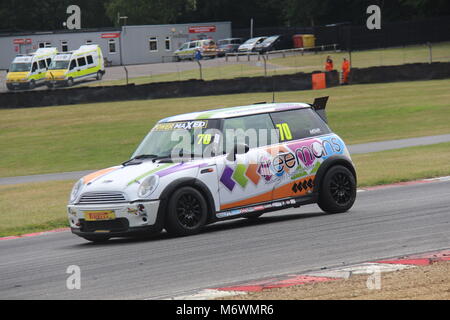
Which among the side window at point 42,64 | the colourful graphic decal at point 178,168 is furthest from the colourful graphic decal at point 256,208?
the side window at point 42,64

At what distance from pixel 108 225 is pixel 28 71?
159ft

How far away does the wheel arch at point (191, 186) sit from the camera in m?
10.9

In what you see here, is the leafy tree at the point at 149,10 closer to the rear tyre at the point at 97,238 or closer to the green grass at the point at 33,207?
the green grass at the point at 33,207

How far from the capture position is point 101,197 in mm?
11016

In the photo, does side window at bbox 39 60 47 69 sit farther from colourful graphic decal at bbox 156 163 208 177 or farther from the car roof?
colourful graphic decal at bbox 156 163 208 177

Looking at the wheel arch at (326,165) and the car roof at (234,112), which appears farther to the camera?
the wheel arch at (326,165)

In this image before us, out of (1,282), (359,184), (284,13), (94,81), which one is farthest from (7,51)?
(1,282)

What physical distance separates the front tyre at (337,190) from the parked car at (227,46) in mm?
63831

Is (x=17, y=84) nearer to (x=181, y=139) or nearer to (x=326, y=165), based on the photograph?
(x=181, y=139)

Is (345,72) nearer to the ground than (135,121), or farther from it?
farther from it

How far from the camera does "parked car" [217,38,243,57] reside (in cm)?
7644

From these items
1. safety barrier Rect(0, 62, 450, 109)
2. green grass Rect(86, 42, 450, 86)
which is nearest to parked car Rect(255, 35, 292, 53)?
green grass Rect(86, 42, 450, 86)

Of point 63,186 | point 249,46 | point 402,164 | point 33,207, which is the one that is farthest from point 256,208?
point 249,46
